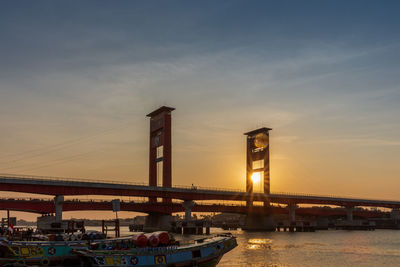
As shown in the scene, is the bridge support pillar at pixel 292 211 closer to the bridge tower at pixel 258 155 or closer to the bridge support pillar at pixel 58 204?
the bridge tower at pixel 258 155

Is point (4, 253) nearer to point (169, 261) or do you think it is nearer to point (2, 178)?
point (169, 261)

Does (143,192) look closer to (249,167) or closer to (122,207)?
(122,207)

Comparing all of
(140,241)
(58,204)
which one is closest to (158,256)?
(140,241)

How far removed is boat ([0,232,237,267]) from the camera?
99.0 feet

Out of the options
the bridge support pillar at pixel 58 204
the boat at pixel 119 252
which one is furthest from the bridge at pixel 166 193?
the boat at pixel 119 252

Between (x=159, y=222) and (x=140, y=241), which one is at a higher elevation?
(x=140, y=241)

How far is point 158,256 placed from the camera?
3088 centimetres

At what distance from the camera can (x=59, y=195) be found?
9419 cm

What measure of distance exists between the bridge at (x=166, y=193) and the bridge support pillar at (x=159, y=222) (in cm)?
38

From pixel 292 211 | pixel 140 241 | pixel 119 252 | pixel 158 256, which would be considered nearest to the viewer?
pixel 119 252

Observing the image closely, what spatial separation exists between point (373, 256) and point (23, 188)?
216 ft

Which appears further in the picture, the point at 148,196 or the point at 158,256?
the point at 148,196

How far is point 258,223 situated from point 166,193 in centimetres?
3734

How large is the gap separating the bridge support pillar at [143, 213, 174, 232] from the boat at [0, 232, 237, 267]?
274 feet
